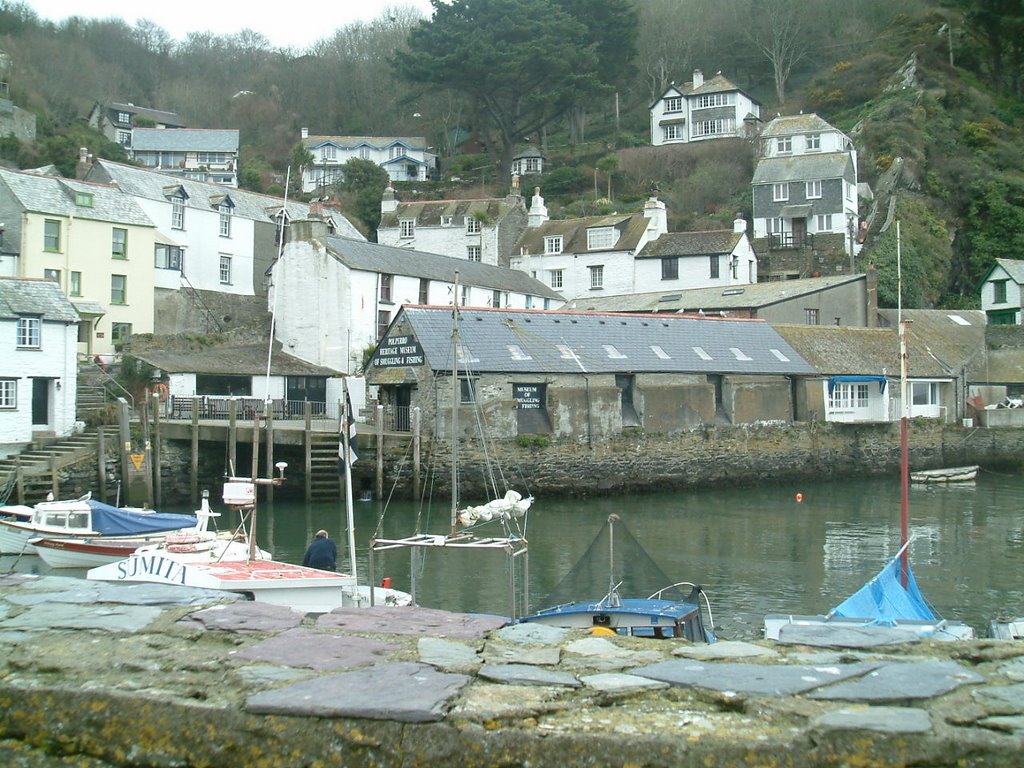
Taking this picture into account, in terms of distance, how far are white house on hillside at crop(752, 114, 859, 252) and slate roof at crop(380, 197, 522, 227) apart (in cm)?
A: 1641

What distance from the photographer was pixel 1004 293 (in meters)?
59.2

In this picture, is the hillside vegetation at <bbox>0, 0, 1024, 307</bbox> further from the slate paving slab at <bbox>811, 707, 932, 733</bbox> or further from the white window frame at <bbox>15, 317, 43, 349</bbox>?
the slate paving slab at <bbox>811, 707, 932, 733</bbox>

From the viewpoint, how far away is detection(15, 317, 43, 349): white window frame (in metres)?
36.2

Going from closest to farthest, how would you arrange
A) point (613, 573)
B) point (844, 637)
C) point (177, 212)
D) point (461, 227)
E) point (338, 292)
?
point (844, 637)
point (613, 573)
point (338, 292)
point (177, 212)
point (461, 227)

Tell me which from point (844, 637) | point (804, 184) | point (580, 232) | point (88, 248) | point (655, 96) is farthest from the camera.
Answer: point (655, 96)

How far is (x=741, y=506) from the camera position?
38000mm

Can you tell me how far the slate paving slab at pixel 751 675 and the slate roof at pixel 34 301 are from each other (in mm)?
35511

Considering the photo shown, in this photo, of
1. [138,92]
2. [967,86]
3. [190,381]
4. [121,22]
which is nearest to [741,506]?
[190,381]

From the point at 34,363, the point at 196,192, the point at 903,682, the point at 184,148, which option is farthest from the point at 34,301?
the point at 184,148

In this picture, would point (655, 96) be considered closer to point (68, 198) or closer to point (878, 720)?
point (68, 198)

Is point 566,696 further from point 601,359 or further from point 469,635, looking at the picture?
point 601,359

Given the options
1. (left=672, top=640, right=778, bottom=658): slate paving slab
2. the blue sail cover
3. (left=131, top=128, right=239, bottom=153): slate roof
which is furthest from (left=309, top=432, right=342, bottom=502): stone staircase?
(left=131, top=128, right=239, bottom=153): slate roof

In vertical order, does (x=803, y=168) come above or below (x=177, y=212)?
above

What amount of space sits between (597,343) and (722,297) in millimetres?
14407
